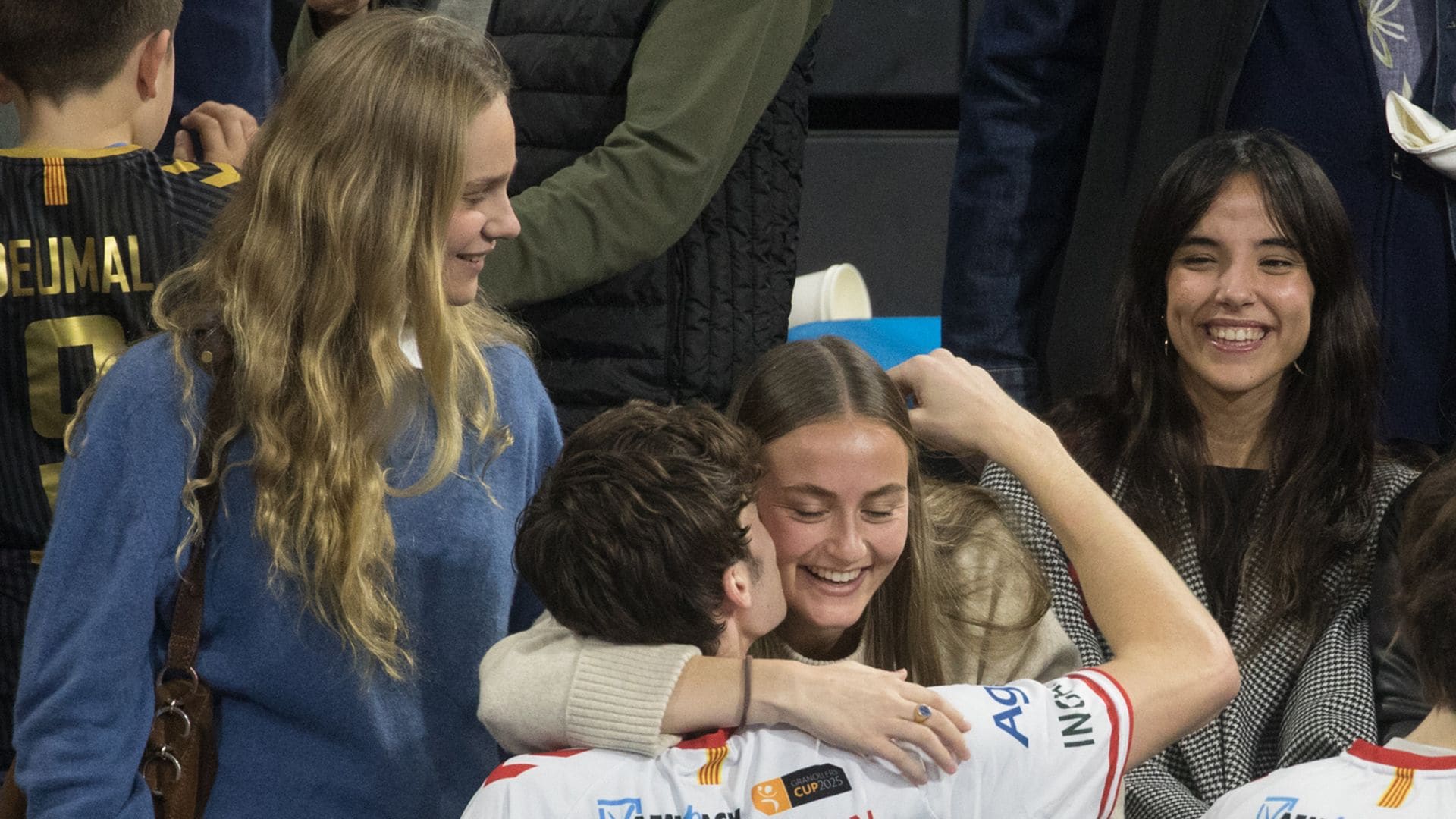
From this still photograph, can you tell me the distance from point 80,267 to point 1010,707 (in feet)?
3.66

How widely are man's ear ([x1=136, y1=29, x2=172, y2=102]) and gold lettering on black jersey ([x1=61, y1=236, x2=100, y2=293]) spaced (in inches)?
9.1

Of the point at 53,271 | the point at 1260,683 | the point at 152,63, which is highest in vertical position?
the point at 152,63

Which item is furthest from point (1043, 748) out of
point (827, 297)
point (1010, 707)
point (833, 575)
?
point (827, 297)

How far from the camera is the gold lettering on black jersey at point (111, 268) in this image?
1955mm

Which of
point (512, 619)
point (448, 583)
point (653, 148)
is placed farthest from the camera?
point (653, 148)

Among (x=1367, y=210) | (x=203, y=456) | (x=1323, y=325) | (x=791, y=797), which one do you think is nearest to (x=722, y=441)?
(x=791, y=797)

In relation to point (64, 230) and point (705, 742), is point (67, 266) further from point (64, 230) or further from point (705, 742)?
point (705, 742)

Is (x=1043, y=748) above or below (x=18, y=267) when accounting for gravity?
below

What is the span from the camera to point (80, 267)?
195 centimetres

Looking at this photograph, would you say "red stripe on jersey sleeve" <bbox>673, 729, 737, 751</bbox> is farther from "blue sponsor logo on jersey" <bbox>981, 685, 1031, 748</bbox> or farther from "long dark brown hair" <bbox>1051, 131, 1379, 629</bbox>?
"long dark brown hair" <bbox>1051, 131, 1379, 629</bbox>

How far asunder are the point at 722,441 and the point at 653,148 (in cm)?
80

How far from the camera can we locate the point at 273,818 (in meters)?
1.73

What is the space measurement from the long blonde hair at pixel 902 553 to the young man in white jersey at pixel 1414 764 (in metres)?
0.51

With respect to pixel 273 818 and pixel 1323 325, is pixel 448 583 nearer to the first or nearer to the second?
pixel 273 818
